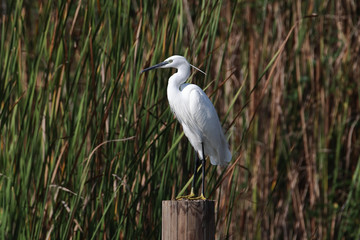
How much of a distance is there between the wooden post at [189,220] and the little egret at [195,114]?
0.15 m

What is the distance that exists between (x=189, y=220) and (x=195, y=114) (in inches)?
12.1

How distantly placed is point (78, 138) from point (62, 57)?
0.22 meters

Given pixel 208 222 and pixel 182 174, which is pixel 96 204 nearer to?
pixel 182 174

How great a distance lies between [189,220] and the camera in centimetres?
111

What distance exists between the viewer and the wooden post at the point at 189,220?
111 cm

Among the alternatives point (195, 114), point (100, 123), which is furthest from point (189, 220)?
point (100, 123)

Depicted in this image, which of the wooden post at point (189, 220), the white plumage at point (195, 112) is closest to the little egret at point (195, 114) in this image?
the white plumage at point (195, 112)

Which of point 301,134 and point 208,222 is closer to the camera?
point 208,222

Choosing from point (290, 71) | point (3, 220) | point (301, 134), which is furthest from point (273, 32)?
point (3, 220)

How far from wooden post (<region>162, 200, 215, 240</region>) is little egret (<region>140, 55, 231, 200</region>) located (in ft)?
0.51

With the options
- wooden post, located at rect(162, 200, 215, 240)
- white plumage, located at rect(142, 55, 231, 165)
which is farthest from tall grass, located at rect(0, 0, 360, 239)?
wooden post, located at rect(162, 200, 215, 240)

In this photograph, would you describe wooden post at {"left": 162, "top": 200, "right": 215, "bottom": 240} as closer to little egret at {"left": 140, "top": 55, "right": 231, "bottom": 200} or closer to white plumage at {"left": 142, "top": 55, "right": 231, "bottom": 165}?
little egret at {"left": 140, "top": 55, "right": 231, "bottom": 200}

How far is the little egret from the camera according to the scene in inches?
50.9

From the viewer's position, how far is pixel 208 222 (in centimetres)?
112
